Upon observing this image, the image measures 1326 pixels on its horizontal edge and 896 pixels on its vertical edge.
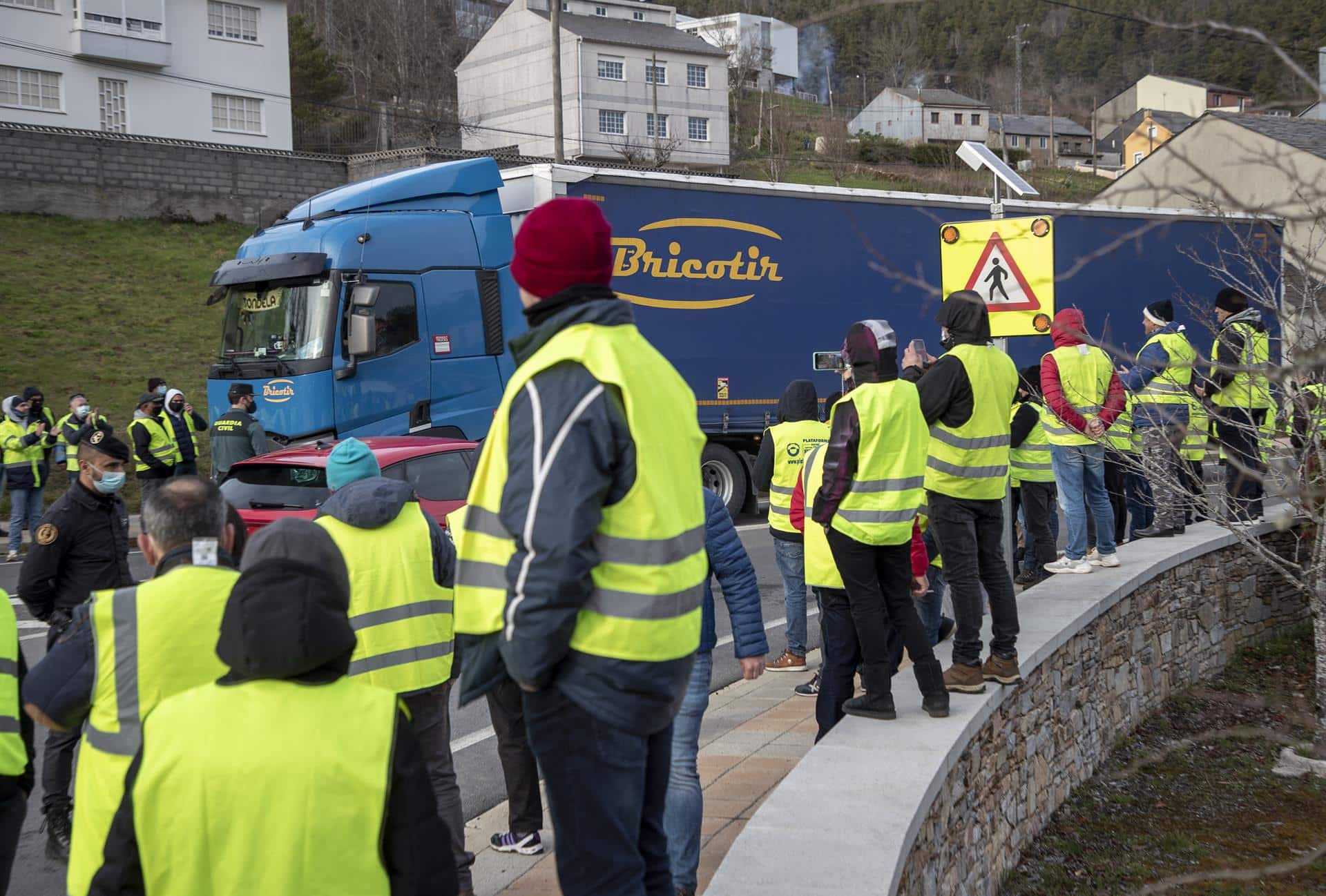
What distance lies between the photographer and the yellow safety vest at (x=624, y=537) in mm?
2756

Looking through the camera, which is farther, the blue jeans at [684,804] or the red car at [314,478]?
the red car at [314,478]

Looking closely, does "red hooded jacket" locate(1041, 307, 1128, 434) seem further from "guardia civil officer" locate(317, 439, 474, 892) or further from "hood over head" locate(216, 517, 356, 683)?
"hood over head" locate(216, 517, 356, 683)

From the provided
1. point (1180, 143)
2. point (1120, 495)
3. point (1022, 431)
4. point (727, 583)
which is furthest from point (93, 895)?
point (1120, 495)

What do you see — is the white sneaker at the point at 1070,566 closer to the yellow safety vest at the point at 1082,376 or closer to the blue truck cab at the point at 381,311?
the yellow safety vest at the point at 1082,376

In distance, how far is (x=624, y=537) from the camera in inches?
109

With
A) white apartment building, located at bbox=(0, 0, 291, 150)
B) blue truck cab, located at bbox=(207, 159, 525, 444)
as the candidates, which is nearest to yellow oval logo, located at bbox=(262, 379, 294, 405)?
blue truck cab, located at bbox=(207, 159, 525, 444)

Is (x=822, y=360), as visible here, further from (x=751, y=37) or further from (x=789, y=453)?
(x=751, y=37)

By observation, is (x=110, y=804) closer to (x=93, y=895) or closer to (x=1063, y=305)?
(x=93, y=895)

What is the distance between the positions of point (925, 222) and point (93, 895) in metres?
15.7

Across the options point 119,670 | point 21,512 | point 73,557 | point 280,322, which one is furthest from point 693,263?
point 119,670

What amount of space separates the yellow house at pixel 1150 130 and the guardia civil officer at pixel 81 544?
4.94m

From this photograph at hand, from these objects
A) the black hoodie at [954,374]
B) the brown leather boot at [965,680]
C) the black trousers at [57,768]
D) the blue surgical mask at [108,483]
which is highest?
the black hoodie at [954,374]

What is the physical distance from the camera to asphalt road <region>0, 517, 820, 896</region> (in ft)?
18.1

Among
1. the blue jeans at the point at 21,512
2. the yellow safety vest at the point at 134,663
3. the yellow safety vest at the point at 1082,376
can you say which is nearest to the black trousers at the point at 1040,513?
the yellow safety vest at the point at 1082,376
